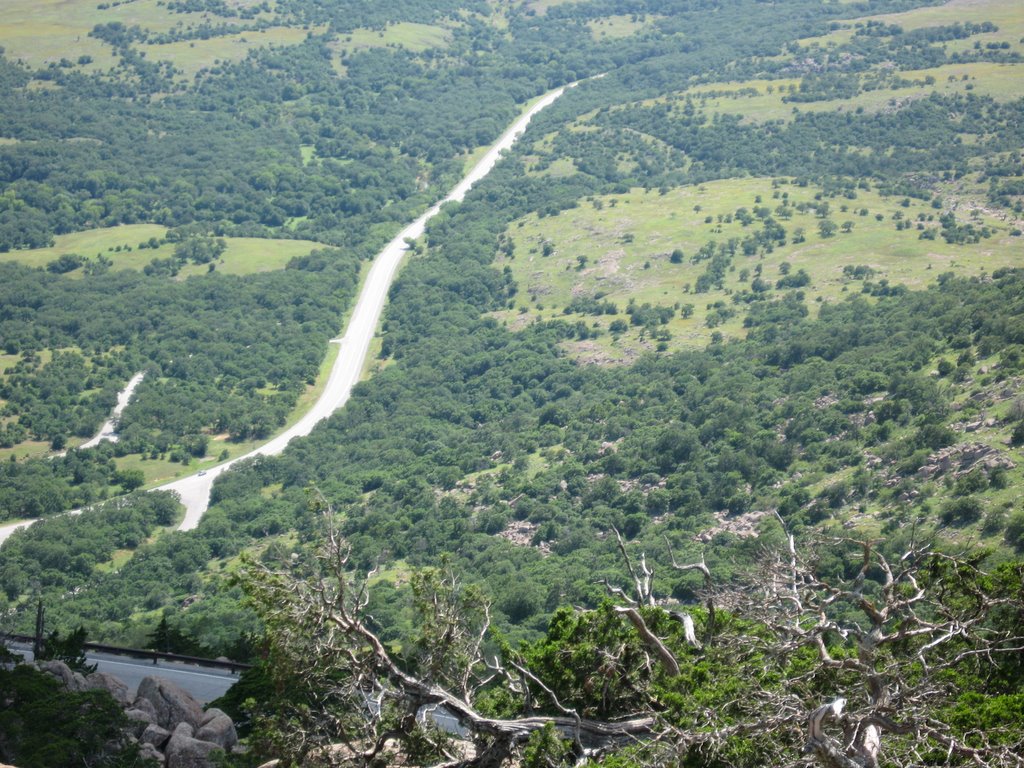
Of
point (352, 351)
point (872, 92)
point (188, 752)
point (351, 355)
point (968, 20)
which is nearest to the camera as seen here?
point (188, 752)

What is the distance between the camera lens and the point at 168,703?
29453 millimetres

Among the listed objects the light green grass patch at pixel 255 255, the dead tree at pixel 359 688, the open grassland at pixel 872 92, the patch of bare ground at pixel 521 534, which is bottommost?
the light green grass patch at pixel 255 255

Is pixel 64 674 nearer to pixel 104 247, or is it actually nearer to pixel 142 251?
pixel 142 251

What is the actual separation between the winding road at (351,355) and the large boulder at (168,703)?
7071cm

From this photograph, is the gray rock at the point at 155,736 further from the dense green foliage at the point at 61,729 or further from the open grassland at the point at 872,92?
the open grassland at the point at 872,92

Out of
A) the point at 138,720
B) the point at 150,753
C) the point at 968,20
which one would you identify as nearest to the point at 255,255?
the point at 968,20

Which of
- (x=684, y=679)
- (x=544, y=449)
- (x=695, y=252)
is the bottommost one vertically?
(x=544, y=449)

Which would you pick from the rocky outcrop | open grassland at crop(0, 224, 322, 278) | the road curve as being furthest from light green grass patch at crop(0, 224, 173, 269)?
the rocky outcrop

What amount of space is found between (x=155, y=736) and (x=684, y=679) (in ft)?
39.6

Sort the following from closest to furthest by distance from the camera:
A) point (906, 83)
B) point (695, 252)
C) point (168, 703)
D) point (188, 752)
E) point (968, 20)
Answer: point (188, 752)
point (168, 703)
point (695, 252)
point (906, 83)
point (968, 20)

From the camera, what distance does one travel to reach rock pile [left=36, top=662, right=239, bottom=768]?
2698 centimetres

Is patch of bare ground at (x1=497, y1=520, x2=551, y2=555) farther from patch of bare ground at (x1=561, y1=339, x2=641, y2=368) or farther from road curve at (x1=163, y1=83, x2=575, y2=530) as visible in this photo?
patch of bare ground at (x1=561, y1=339, x2=641, y2=368)

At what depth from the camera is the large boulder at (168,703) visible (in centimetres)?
2909

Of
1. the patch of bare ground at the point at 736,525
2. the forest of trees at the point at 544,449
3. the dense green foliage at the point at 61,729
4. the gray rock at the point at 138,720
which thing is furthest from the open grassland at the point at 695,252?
the dense green foliage at the point at 61,729
